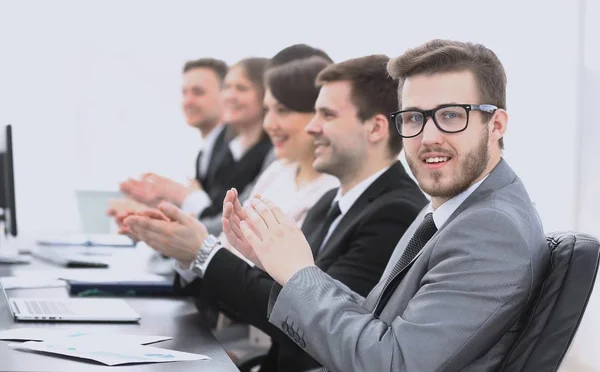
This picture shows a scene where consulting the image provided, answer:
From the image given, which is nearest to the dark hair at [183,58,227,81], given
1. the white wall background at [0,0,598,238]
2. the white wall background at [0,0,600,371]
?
the white wall background at [0,0,600,371]

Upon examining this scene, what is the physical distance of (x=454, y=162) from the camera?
68.8 inches

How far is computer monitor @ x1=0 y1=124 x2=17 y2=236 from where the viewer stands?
351 centimetres

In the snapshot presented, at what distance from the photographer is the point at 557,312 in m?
1.54

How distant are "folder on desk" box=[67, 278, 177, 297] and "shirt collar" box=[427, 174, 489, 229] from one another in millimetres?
1277

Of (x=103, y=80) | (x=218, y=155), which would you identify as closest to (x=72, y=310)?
(x=218, y=155)

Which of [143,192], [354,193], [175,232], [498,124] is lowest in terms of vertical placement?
[143,192]

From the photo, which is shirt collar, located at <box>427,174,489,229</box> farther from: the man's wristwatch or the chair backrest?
the man's wristwatch

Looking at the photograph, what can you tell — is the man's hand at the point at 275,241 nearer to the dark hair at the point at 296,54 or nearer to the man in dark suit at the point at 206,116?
the dark hair at the point at 296,54

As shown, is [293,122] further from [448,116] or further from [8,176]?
[448,116]

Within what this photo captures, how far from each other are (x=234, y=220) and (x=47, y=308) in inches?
22.5

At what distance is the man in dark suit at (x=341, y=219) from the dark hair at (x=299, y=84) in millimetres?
491

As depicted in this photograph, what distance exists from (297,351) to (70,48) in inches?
180

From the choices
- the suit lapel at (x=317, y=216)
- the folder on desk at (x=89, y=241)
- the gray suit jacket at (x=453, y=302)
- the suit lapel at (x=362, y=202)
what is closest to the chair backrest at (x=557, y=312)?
the gray suit jacket at (x=453, y=302)

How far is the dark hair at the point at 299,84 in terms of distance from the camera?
10.9ft
